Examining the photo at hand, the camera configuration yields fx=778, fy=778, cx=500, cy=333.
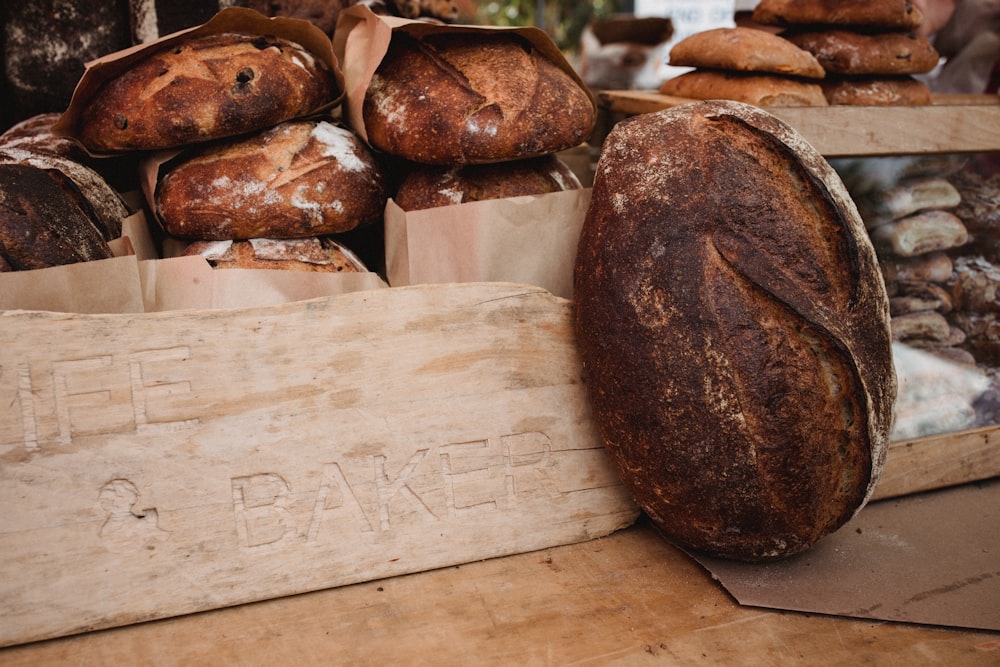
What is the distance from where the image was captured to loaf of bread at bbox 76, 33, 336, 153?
1688mm

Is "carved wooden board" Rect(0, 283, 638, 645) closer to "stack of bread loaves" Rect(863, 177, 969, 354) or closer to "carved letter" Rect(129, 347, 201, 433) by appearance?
"carved letter" Rect(129, 347, 201, 433)

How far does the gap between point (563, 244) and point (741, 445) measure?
0.65m

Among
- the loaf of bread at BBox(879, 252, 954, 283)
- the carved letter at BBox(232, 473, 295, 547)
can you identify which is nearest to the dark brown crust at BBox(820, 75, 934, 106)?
the loaf of bread at BBox(879, 252, 954, 283)

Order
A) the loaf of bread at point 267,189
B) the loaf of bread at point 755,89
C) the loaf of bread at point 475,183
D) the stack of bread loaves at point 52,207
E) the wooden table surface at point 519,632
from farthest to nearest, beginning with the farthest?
the loaf of bread at point 755,89 < the loaf of bread at point 475,183 < the loaf of bread at point 267,189 < the stack of bread loaves at point 52,207 < the wooden table surface at point 519,632

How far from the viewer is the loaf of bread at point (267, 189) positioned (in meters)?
1.74

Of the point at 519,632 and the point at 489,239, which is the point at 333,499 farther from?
the point at 489,239

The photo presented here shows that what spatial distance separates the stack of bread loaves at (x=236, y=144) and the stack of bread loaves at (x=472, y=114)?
0.15 meters

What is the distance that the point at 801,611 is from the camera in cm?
154

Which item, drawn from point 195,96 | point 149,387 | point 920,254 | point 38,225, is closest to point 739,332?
point 920,254

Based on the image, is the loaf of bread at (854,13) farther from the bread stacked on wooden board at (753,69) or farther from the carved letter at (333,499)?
the carved letter at (333,499)

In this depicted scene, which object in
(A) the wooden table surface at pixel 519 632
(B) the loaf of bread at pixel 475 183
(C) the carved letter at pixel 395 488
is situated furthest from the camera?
(B) the loaf of bread at pixel 475 183

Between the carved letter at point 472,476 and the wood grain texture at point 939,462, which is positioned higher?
the carved letter at point 472,476

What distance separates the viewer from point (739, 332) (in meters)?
1.45

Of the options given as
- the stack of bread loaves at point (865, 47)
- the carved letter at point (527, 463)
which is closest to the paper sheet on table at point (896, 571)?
the carved letter at point (527, 463)
